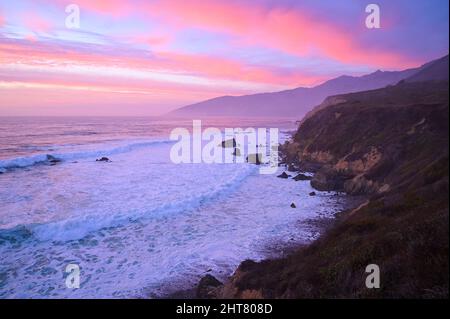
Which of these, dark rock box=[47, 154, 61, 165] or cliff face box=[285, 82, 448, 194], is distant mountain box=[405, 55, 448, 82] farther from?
dark rock box=[47, 154, 61, 165]

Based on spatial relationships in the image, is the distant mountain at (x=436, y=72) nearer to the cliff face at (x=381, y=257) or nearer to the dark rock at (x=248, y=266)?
the cliff face at (x=381, y=257)

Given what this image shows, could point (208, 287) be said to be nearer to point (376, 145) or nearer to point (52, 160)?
point (376, 145)

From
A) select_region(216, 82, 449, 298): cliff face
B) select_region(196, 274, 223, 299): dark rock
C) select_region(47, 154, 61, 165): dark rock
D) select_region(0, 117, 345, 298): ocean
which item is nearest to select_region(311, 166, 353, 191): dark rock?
select_region(0, 117, 345, 298): ocean

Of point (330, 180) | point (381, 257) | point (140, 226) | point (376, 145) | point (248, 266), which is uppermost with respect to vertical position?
point (376, 145)

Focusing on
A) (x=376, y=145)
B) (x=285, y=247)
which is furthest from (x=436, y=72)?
(x=285, y=247)

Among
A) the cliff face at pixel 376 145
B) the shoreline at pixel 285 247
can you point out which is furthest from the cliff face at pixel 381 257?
the cliff face at pixel 376 145
